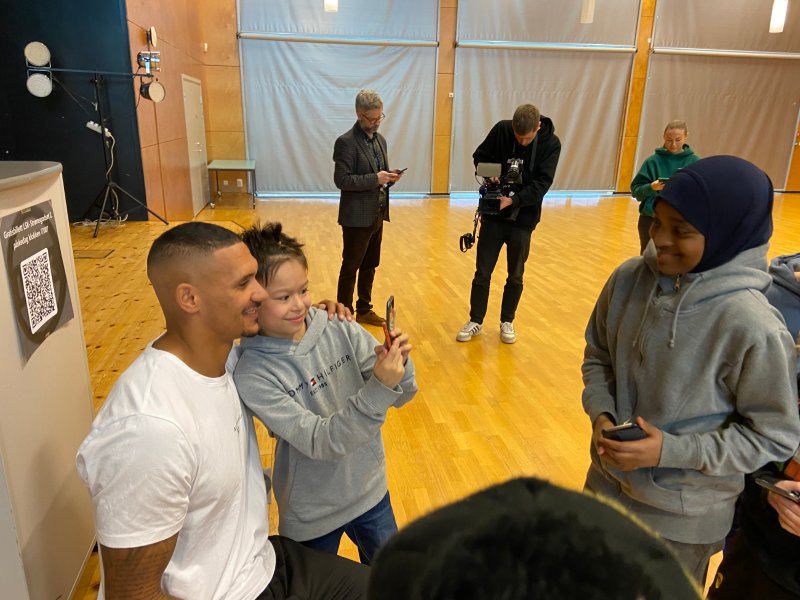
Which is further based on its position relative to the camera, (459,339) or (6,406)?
(459,339)

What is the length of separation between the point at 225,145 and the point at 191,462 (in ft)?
36.5

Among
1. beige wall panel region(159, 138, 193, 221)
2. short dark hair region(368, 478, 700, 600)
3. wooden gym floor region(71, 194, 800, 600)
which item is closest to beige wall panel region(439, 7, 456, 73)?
wooden gym floor region(71, 194, 800, 600)

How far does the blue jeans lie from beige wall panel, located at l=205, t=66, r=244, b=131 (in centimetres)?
1075

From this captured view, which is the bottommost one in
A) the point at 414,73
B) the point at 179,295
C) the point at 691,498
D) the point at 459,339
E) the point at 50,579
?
the point at 459,339

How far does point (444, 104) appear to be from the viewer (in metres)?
11.4

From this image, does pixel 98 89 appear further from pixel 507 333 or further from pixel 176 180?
pixel 507 333

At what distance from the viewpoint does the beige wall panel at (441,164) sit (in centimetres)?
1162

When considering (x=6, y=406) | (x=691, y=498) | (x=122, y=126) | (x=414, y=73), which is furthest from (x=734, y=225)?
(x=414, y=73)

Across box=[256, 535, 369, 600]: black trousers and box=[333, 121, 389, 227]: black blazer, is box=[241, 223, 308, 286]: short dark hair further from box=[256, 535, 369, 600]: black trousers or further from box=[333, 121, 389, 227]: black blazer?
box=[333, 121, 389, 227]: black blazer

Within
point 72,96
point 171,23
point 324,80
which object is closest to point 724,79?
point 324,80

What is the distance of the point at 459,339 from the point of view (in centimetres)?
409

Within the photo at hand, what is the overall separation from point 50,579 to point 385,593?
167 cm

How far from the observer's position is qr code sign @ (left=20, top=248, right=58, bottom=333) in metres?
1.42

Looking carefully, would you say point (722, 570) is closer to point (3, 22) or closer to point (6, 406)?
point (6, 406)
